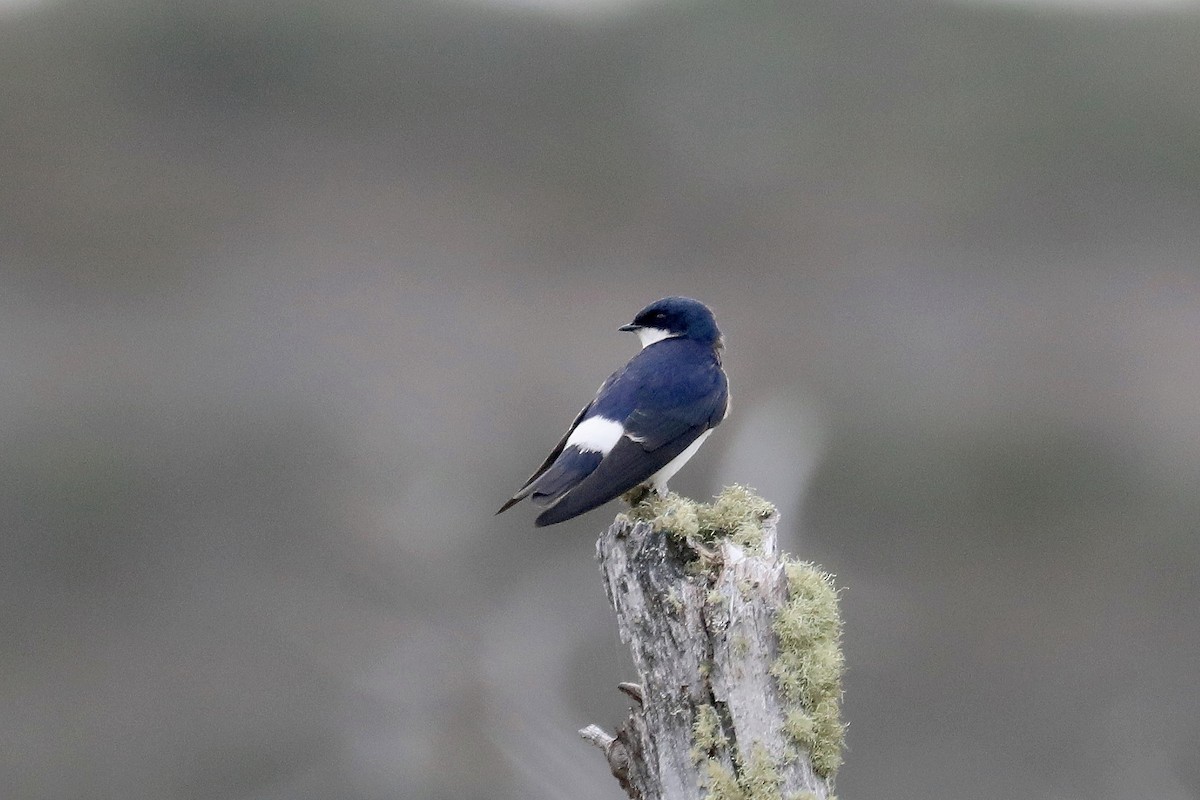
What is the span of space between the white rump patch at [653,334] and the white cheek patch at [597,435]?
62 cm

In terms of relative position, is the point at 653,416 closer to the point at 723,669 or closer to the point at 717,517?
the point at 717,517

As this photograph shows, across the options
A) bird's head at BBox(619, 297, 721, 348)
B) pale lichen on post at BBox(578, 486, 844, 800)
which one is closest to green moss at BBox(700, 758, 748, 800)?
pale lichen on post at BBox(578, 486, 844, 800)

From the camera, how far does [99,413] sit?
1190 centimetres

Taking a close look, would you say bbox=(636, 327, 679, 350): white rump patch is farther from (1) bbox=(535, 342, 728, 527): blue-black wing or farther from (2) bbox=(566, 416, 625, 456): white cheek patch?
(2) bbox=(566, 416, 625, 456): white cheek patch

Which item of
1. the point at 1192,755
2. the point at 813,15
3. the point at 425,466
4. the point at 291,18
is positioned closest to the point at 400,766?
the point at 425,466

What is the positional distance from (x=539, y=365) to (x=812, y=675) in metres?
10.1

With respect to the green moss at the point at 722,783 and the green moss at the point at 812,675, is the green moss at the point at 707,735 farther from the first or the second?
the green moss at the point at 812,675

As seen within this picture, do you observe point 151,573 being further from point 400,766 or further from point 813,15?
point 813,15

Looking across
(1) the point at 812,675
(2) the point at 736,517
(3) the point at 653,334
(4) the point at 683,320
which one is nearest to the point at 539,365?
(3) the point at 653,334

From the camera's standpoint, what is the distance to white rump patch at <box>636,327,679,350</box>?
14.9 ft

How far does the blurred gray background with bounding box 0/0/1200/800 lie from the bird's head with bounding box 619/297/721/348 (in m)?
4.26

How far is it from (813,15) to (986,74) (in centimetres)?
251

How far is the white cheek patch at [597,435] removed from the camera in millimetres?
3828

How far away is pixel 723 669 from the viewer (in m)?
2.88
